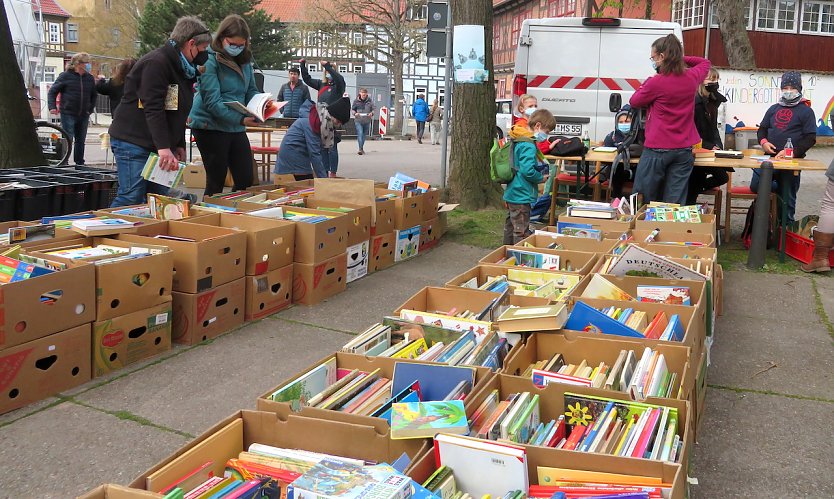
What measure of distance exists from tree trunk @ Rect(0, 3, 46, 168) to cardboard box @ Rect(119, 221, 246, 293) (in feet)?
14.9

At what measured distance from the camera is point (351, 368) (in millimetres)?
3455

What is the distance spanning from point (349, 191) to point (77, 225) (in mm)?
2497

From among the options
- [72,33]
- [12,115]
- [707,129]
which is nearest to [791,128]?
[707,129]

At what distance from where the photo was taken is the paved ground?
3.48 meters

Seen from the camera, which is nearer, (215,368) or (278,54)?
(215,368)

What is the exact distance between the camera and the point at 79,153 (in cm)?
1359

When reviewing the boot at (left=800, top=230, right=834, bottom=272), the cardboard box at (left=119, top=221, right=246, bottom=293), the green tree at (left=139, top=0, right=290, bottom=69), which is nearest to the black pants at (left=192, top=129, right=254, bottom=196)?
the cardboard box at (left=119, top=221, right=246, bottom=293)

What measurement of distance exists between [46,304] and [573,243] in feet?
11.7

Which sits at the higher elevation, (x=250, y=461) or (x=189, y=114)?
(x=189, y=114)

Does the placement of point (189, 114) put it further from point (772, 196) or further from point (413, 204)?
point (772, 196)

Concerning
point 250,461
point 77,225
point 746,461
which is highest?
point 77,225

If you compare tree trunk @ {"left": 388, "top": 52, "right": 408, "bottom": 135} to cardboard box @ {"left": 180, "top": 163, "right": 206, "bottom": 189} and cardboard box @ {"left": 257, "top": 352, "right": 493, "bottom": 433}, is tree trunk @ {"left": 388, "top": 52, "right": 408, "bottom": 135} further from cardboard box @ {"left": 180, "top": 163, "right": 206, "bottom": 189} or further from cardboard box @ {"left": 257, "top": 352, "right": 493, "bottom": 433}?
cardboard box @ {"left": 257, "top": 352, "right": 493, "bottom": 433}

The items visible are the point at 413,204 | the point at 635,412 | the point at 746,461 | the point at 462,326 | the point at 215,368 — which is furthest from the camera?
the point at 413,204

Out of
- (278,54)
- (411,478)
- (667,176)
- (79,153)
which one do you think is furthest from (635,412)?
(278,54)
